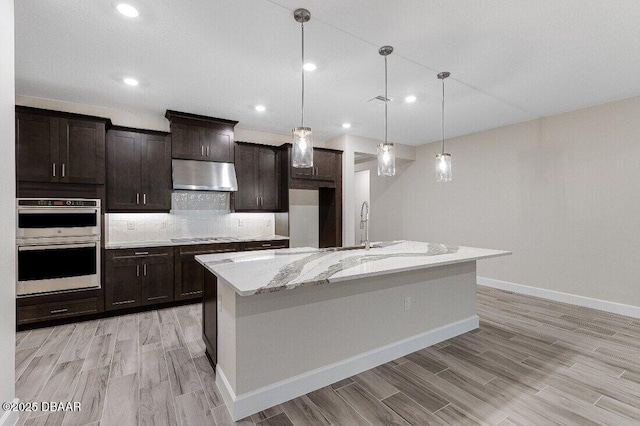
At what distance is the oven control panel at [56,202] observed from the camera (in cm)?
325

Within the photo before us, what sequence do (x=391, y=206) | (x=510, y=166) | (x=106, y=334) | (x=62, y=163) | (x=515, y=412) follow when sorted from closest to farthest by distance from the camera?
(x=515, y=412) < (x=106, y=334) < (x=62, y=163) < (x=510, y=166) < (x=391, y=206)

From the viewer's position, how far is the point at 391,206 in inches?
274

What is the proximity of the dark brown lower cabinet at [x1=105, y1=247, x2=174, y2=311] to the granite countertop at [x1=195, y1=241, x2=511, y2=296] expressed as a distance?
1761 millimetres

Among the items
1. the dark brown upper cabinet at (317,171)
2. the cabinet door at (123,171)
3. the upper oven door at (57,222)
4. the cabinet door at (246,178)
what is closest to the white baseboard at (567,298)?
the dark brown upper cabinet at (317,171)

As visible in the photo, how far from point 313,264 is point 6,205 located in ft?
6.12

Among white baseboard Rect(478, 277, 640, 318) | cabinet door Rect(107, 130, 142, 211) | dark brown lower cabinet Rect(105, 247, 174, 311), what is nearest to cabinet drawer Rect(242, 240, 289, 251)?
dark brown lower cabinet Rect(105, 247, 174, 311)

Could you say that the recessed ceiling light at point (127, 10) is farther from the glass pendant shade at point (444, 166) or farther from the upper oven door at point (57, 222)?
the glass pendant shade at point (444, 166)

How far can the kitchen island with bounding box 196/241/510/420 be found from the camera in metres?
1.90

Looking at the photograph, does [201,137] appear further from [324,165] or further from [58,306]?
[58,306]

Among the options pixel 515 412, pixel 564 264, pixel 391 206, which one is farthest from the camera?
pixel 391 206

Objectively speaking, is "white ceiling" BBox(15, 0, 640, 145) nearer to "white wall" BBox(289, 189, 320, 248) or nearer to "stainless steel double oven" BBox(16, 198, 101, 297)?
"stainless steel double oven" BBox(16, 198, 101, 297)

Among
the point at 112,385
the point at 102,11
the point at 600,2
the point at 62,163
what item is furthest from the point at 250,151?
the point at 600,2

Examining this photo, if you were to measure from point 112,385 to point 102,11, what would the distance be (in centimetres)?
272

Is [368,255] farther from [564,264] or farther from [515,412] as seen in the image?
[564,264]
